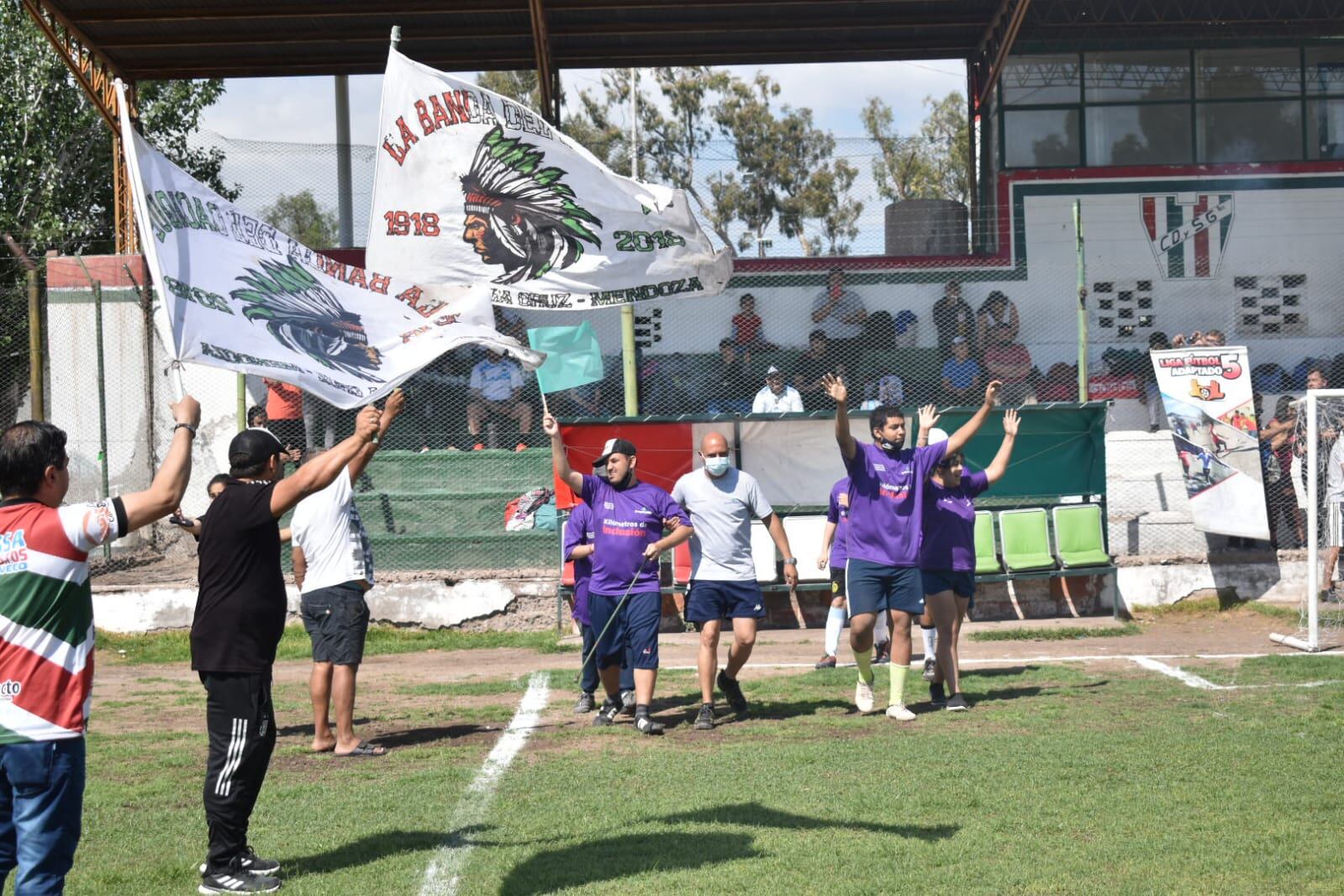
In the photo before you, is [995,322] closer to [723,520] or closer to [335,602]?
[723,520]

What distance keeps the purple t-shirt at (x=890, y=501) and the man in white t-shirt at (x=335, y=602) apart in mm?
3520

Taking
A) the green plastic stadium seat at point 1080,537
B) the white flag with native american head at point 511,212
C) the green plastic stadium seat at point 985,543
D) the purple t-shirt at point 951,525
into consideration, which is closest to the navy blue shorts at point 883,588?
the purple t-shirt at point 951,525

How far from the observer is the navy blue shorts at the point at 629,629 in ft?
32.7

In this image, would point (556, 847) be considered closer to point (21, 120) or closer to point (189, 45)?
point (189, 45)

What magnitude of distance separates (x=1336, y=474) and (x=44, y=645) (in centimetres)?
1343

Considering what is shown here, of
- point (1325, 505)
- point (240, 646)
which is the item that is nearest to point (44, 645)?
point (240, 646)

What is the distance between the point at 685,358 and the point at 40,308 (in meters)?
7.89

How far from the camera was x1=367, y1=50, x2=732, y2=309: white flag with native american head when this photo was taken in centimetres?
818

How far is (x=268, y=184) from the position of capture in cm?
1838

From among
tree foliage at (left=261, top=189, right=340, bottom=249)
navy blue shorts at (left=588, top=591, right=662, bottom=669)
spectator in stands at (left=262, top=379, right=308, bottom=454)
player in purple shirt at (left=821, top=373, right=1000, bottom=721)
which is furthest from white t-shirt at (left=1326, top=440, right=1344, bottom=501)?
tree foliage at (left=261, top=189, right=340, bottom=249)

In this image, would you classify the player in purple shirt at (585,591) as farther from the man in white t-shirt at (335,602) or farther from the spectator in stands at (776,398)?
the spectator in stands at (776,398)

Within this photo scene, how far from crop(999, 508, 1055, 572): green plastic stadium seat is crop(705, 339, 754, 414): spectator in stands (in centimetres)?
345

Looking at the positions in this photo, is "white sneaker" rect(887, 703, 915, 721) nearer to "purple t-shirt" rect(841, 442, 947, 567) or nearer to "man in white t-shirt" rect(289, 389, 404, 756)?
"purple t-shirt" rect(841, 442, 947, 567)

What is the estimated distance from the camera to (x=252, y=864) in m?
6.22
